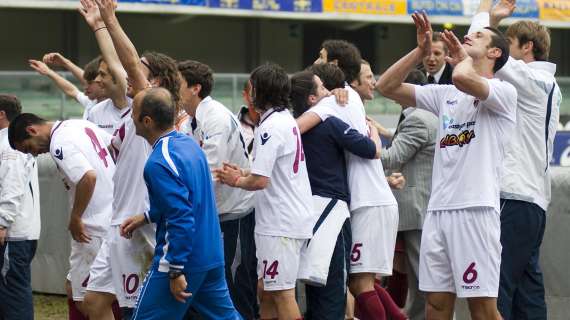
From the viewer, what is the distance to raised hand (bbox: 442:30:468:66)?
23.4 ft

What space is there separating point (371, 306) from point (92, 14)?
2.77m

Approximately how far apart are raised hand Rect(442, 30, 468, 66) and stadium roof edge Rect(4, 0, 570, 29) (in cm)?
2183

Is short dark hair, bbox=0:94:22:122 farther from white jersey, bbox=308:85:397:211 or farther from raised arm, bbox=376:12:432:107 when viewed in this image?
raised arm, bbox=376:12:432:107

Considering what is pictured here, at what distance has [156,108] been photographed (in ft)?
21.9

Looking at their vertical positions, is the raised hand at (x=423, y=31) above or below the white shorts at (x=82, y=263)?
above

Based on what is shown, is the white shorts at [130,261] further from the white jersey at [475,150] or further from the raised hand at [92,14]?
the white jersey at [475,150]

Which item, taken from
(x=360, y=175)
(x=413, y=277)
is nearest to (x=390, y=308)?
(x=413, y=277)

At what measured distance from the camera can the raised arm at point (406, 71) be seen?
7.49 m

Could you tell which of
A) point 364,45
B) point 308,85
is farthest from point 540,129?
point 364,45

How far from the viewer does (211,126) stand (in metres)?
8.34

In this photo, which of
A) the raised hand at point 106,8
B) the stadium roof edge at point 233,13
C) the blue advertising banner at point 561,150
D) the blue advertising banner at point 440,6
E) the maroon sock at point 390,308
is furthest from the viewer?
the blue advertising banner at point 440,6

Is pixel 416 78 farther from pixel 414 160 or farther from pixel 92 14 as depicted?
pixel 92 14

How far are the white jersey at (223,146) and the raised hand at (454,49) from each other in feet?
6.08

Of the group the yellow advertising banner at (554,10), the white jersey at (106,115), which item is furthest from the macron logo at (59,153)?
the yellow advertising banner at (554,10)
